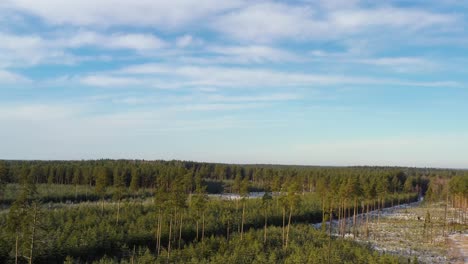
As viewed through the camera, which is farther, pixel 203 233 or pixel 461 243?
pixel 461 243

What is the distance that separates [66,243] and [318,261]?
26243mm

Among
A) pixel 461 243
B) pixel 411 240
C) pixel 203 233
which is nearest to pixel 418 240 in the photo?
pixel 411 240

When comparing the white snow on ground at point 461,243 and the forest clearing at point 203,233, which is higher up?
the forest clearing at point 203,233

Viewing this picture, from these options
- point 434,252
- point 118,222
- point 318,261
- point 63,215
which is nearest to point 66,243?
point 118,222

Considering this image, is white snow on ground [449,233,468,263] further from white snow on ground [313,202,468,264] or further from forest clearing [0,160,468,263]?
forest clearing [0,160,468,263]

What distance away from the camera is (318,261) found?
38969mm

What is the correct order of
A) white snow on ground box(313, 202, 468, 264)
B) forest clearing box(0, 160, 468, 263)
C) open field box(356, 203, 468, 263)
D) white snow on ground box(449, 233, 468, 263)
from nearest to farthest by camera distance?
forest clearing box(0, 160, 468, 263) → white snow on ground box(313, 202, 468, 264) → open field box(356, 203, 468, 263) → white snow on ground box(449, 233, 468, 263)

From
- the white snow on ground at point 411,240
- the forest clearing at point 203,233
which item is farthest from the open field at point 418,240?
the forest clearing at point 203,233

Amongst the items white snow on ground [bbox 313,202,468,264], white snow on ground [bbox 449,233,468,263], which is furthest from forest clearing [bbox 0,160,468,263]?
white snow on ground [bbox 449,233,468,263]

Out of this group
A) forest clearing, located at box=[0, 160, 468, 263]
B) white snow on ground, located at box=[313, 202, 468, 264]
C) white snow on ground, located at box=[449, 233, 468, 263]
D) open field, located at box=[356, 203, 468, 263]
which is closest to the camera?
forest clearing, located at box=[0, 160, 468, 263]

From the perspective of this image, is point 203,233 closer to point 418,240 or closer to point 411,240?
point 411,240

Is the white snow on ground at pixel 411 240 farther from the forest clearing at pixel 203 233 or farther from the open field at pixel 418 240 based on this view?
the forest clearing at pixel 203 233

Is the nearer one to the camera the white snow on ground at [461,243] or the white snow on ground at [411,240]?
the white snow on ground at [411,240]

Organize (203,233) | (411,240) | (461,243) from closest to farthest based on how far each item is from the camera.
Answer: (203,233) → (461,243) → (411,240)
